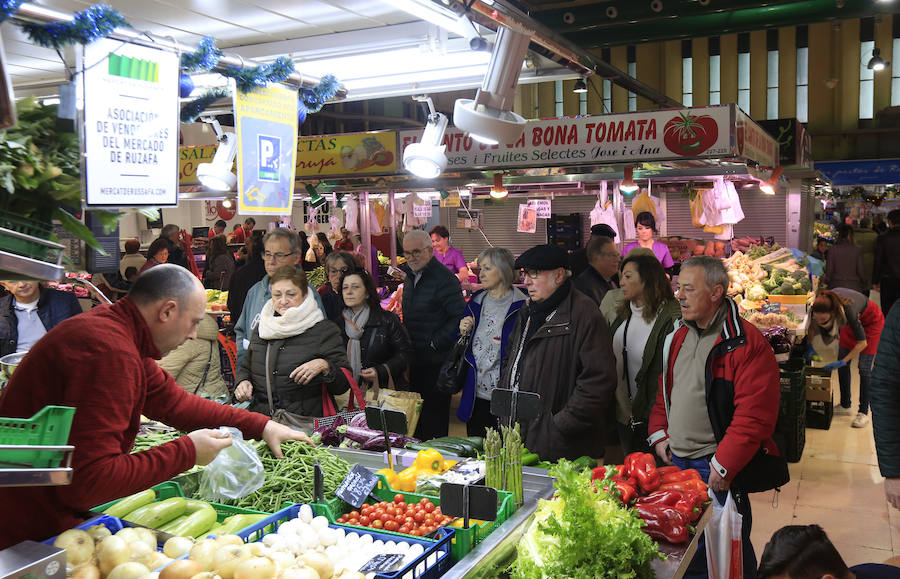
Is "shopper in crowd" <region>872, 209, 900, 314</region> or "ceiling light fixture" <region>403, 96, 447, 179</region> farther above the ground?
"ceiling light fixture" <region>403, 96, 447, 179</region>

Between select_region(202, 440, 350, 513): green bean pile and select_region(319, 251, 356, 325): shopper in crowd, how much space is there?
3.03 m

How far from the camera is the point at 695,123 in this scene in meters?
6.56

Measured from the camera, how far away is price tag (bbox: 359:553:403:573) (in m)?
2.19

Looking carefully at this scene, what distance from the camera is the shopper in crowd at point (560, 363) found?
4133 mm

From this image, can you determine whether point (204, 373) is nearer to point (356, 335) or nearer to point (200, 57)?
point (356, 335)

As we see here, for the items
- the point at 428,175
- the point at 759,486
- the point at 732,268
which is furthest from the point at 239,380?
the point at 732,268

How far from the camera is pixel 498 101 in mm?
3393

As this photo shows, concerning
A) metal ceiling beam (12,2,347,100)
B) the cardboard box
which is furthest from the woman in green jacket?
the cardboard box

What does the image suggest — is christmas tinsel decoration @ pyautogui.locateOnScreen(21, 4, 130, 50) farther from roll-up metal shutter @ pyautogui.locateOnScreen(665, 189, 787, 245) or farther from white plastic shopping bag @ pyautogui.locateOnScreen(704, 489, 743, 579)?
roll-up metal shutter @ pyautogui.locateOnScreen(665, 189, 787, 245)

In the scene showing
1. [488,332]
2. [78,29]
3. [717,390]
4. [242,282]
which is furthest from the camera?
[242,282]

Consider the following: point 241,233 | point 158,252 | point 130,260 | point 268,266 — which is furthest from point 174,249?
point 268,266

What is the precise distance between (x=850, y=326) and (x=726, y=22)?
3420mm

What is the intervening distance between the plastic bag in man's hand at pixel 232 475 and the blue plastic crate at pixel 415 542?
1.12ft

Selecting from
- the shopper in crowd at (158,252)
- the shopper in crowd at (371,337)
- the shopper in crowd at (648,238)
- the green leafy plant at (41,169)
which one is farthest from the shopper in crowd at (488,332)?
the shopper in crowd at (158,252)
